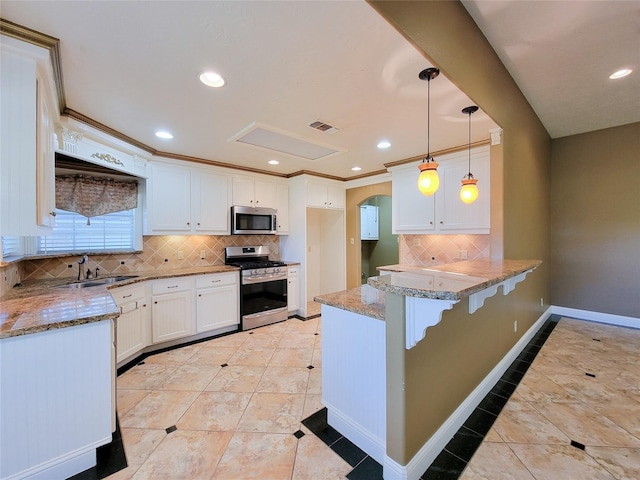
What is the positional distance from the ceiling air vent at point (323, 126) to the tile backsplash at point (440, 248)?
2.35m

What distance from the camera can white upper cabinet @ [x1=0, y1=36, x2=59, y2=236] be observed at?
4.66 ft

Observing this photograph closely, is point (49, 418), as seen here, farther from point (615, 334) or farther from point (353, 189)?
point (615, 334)

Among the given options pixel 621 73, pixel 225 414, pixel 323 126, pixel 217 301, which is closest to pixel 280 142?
pixel 323 126

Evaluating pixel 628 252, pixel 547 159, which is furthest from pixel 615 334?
pixel 547 159

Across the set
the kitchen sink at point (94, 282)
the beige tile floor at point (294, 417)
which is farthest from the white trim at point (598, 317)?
the kitchen sink at point (94, 282)

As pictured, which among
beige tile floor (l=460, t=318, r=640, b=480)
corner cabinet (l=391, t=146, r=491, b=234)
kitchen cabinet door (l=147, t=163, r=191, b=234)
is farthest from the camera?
kitchen cabinet door (l=147, t=163, r=191, b=234)

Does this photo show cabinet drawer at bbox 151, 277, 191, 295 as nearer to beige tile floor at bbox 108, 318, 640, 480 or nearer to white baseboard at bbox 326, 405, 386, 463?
beige tile floor at bbox 108, 318, 640, 480

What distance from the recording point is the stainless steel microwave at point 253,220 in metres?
4.04

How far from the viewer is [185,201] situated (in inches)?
144

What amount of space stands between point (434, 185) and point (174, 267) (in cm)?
351

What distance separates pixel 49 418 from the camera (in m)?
1.45

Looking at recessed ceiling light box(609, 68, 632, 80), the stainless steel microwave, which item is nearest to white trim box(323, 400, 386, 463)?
the stainless steel microwave

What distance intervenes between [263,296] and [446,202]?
295 centimetres

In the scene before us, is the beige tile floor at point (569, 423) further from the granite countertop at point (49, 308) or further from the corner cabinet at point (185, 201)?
the corner cabinet at point (185, 201)
